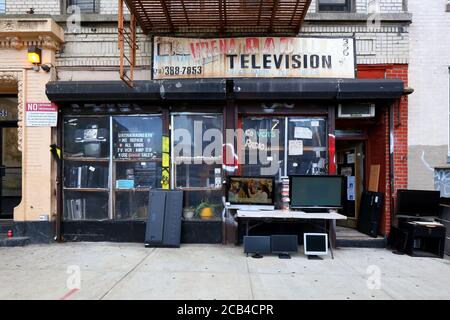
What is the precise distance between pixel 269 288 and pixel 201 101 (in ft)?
14.3

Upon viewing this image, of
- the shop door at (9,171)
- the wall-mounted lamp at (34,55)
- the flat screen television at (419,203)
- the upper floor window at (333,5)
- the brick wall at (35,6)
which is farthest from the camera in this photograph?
the shop door at (9,171)

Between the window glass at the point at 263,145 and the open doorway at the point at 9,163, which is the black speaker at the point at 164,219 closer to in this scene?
the window glass at the point at 263,145

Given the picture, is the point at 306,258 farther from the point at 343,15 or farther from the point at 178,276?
the point at 343,15

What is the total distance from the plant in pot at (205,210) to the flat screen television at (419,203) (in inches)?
155

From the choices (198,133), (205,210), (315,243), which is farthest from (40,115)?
(315,243)

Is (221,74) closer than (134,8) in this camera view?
No

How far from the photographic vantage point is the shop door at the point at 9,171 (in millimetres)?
9867

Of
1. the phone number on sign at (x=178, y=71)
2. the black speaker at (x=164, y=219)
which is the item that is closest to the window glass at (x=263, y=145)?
the phone number on sign at (x=178, y=71)

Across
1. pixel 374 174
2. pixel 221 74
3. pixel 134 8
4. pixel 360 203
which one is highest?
pixel 134 8

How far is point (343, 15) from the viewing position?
849cm

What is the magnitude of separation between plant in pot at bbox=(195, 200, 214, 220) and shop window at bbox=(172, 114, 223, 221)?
85 millimetres

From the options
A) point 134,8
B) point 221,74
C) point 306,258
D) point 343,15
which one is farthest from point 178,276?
point 343,15

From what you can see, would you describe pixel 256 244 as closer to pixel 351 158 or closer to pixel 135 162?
pixel 135 162

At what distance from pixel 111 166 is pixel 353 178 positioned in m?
5.85
